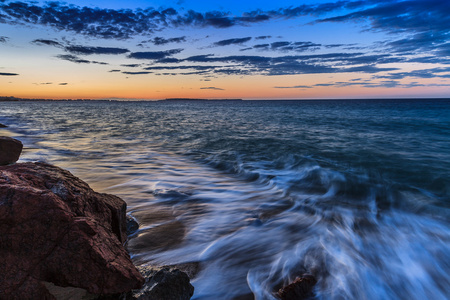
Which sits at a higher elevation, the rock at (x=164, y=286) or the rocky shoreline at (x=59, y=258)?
the rocky shoreline at (x=59, y=258)

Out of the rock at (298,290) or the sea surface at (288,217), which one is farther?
the sea surface at (288,217)

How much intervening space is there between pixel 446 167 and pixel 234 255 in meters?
9.45

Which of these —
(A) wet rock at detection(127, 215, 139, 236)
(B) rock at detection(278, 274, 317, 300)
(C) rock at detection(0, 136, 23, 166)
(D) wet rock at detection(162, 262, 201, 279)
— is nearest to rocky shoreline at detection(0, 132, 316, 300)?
(D) wet rock at detection(162, 262, 201, 279)

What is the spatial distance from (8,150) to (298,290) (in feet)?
25.1

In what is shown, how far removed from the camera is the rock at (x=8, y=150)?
6.68 meters

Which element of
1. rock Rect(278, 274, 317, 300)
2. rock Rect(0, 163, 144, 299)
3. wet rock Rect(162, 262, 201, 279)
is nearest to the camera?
rock Rect(0, 163, 144, 299)

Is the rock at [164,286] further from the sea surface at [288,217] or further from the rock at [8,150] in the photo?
the rock at [8,150]

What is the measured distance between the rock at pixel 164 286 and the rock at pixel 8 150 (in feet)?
21.2

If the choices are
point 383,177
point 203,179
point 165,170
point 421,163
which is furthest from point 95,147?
point 421,163

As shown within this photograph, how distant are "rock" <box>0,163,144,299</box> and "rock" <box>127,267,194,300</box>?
94mm

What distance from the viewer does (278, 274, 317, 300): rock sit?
2858 millimetres

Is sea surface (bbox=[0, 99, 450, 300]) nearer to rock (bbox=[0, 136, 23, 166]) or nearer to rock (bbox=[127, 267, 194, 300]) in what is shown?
rock (bbox=[127, 267, 194, 300])

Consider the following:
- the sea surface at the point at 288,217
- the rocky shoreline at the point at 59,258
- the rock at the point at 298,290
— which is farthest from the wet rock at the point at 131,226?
the rock at the point at 298,290

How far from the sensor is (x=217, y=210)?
5492 millimetres
